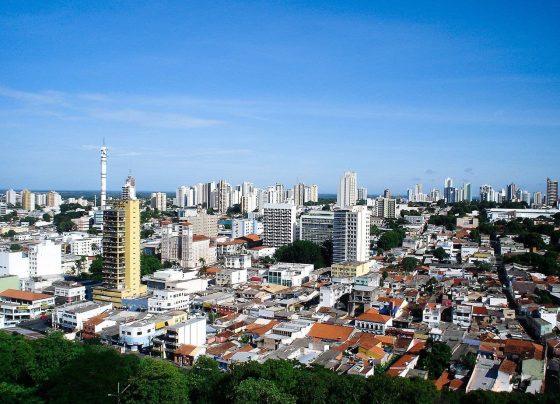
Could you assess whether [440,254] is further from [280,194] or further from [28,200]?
[28,200]

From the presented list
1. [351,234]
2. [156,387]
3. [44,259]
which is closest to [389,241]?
[351,234]

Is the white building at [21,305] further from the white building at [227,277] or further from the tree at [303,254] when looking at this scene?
the tree at [303,254]

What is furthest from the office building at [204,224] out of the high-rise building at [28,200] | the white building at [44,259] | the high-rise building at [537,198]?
the high-rise building at [537,198]

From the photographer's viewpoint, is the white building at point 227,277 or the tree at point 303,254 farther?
the tree at point 303,254

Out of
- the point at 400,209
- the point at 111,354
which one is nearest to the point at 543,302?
the point at 111,354

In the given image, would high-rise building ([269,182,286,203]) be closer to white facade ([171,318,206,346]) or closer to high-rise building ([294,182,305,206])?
high-rise building ([294,182,305,206])
